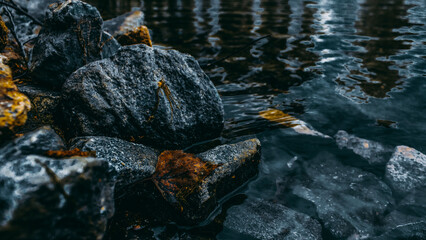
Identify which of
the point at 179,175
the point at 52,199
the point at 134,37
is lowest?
the point at 179,175

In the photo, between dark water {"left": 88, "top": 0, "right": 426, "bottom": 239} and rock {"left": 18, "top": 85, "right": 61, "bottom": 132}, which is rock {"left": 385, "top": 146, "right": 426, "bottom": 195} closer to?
dark water {"left": 88, "top": 0, "right": 426, "bottom": 239}

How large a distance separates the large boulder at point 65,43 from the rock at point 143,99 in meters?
0.65

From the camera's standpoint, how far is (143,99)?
3520 mm

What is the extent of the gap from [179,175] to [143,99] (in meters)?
1.09

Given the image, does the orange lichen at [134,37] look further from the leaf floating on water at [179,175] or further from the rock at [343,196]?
the rock at [343,196]

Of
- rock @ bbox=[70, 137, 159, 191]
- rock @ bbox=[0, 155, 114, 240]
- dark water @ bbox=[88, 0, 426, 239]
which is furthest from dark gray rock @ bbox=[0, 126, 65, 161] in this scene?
dark water @ bbox=[88, 0, 426, 239]

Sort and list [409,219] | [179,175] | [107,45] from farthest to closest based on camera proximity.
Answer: [107,45] → [409,219] → [179,175]

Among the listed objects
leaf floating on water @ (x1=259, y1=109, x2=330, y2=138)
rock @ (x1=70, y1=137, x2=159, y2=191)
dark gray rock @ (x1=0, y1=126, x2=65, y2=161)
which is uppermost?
dark gray rock @ (x1=0, y1=126, x2=65, y2=161)

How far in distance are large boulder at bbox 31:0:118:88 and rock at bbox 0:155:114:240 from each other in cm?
227

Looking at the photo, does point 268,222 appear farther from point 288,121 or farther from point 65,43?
point 65,43

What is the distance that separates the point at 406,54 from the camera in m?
7.96

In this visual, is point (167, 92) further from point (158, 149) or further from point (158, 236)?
point (158, 236)

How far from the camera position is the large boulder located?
12.7 ft

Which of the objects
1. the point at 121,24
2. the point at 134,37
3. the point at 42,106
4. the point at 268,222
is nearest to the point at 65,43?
the point at 42,106
